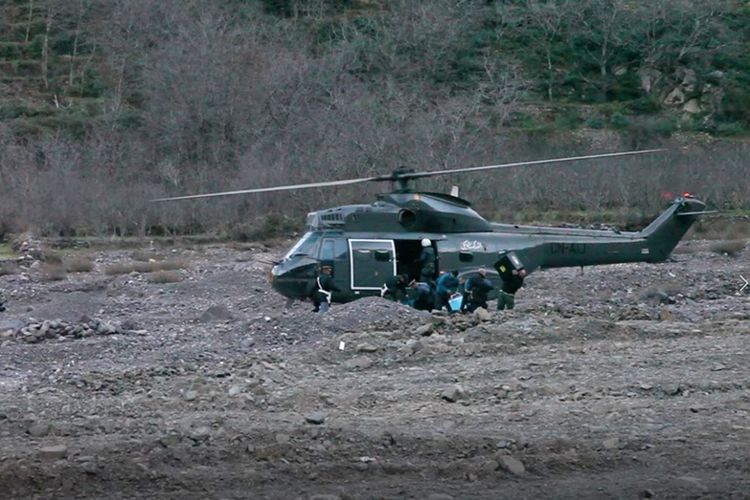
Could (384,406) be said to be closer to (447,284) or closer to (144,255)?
(447,284)

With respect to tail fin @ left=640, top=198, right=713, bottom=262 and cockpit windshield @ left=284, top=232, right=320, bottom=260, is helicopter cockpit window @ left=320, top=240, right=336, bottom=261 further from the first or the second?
tail fin @ left=640, top=198, right=713, bottom=262

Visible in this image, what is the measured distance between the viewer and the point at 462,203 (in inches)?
830

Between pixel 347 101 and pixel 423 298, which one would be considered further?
pixel 347 101

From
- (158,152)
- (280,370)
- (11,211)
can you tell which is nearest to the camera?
(280,370)

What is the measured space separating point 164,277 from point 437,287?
421 inches

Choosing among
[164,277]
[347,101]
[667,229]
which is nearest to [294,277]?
[667,229]

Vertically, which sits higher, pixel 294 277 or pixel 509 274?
pixel 509 274

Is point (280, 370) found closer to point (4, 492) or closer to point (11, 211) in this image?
point (4, 492)

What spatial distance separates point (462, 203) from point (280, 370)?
351 inches

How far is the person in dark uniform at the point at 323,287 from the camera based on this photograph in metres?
20.2

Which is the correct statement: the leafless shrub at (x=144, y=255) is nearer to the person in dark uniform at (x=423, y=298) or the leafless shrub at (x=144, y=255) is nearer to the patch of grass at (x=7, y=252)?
the patch of grass at (x=7, y=252)

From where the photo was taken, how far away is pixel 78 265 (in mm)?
32688

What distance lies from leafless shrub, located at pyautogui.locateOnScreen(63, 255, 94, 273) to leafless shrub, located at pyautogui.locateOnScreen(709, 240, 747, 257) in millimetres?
17045

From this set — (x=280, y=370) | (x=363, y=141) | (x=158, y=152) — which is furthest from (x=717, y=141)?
(x=280, y=370)
